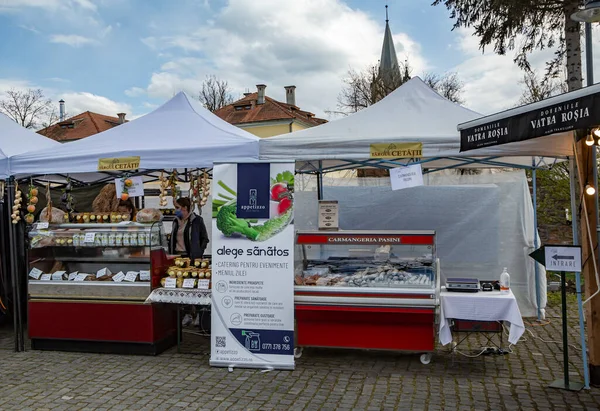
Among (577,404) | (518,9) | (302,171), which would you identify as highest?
(518,9)

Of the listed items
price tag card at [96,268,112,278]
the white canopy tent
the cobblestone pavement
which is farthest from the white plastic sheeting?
price tag card at [96,268,112,278]

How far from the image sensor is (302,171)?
7.46 metres

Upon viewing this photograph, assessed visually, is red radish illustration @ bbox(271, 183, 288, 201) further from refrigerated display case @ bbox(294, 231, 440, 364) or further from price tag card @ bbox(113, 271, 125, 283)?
price tag card @ bbox(113, 271, 125, 283)

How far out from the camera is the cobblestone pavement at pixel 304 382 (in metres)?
4.41

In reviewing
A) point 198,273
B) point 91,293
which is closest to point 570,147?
point 198,273

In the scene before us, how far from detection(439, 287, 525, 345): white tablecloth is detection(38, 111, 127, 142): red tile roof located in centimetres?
4018

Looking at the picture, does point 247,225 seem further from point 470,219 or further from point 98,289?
point 470,219

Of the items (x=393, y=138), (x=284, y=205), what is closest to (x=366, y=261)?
(x=284, y=205)

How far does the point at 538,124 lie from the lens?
388cm

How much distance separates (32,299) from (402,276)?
4.37m

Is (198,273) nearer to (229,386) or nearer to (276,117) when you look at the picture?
(229,386)

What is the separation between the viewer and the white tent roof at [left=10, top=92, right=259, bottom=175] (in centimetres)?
569

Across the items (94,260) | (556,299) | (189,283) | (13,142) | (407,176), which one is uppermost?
(13,142)

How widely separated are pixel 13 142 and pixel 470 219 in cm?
693
